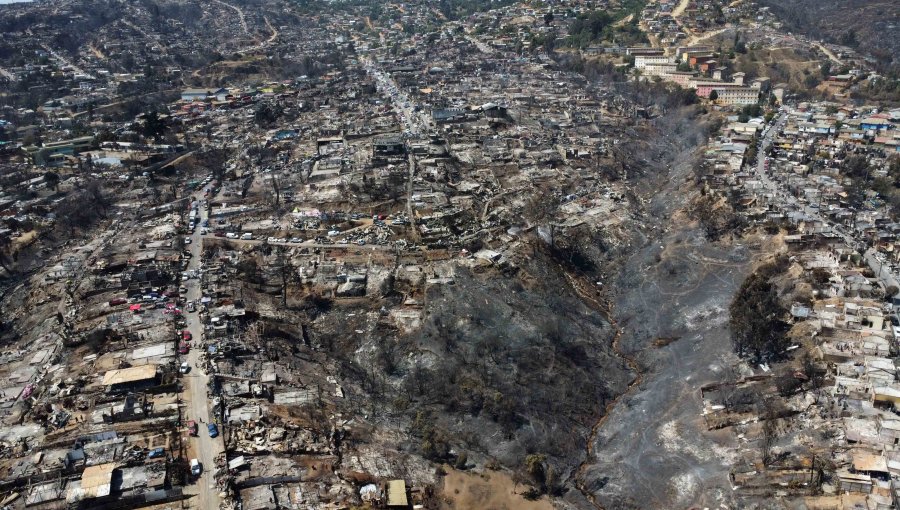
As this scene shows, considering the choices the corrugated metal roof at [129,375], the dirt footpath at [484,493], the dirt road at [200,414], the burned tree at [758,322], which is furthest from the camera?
the burned tree at [758,322]

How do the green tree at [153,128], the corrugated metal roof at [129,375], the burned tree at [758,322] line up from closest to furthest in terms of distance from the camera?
the corrugated metal roof at [129,375]
the burned tree at [758,322]
the green tree at [153,128]

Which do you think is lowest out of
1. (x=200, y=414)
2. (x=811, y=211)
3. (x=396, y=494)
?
(x=396, y=494)

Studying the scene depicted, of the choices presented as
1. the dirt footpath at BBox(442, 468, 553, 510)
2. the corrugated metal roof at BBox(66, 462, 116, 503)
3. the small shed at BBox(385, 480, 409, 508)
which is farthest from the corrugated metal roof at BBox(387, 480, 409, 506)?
the corrugated metal roof at BBox(66, 462, 116, 503)

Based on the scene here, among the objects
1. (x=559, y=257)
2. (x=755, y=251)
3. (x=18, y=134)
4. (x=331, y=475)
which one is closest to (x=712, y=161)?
(x=755, y=251)

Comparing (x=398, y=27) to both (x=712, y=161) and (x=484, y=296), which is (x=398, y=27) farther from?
(x=484, y=296)

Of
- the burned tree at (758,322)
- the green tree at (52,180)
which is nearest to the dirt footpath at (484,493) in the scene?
the burned tree at (758,322)

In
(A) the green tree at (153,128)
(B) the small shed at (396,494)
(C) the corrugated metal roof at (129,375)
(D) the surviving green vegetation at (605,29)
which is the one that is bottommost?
(B) the small shed at (396,494)

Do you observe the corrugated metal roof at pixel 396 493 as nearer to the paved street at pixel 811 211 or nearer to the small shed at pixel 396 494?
the small shed at pixel 396 494

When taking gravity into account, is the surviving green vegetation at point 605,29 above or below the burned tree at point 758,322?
above

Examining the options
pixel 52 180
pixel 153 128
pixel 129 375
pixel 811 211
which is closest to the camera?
pixel 129 375

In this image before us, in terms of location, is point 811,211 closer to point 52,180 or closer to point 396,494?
point 396,494

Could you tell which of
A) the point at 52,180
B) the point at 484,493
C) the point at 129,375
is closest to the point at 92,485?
the point at 129,375
